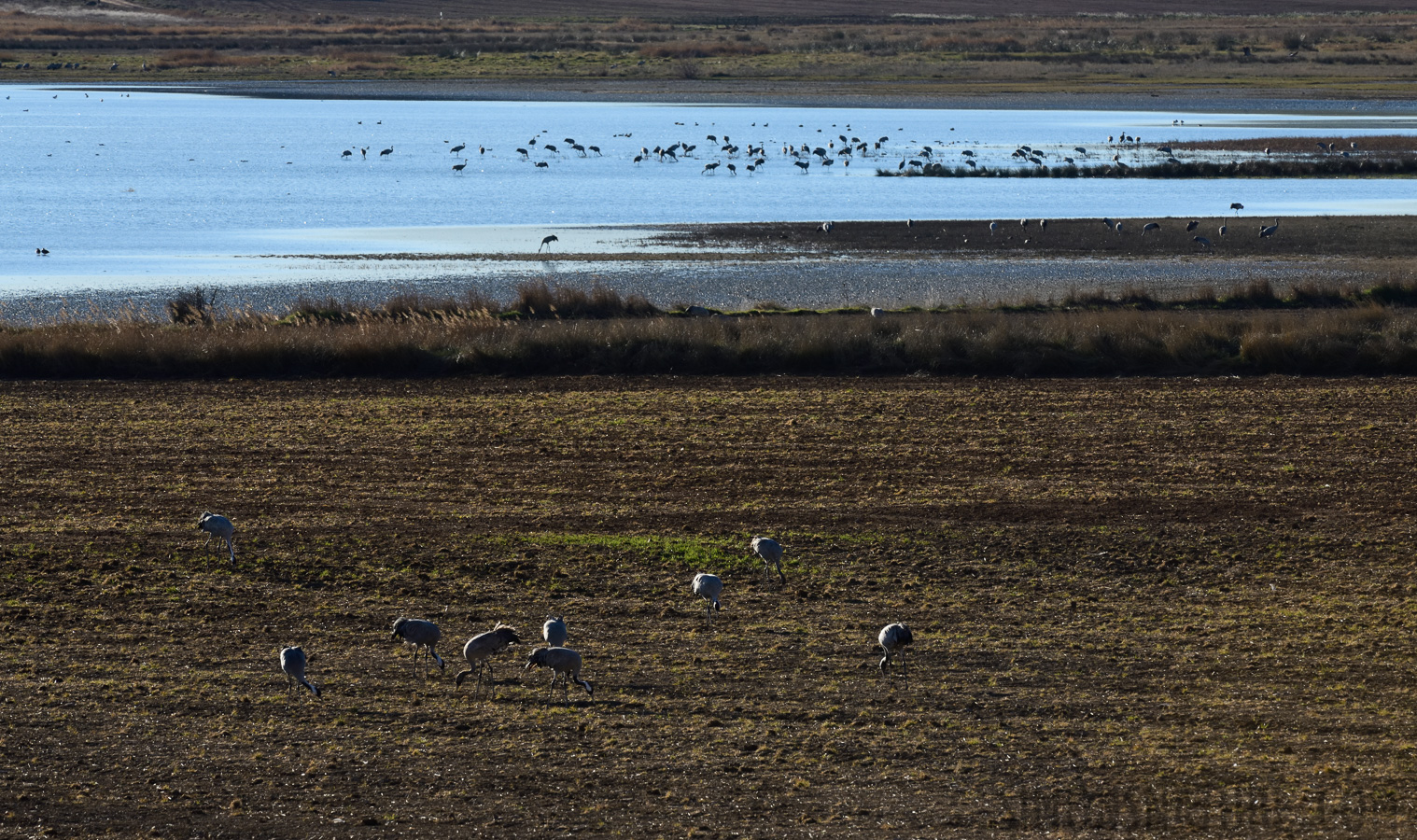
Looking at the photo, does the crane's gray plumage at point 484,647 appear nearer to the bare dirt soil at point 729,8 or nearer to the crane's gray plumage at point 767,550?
the crane's gray plumage at point 767,550

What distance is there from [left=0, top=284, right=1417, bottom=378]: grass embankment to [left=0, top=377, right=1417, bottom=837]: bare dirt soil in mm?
2172

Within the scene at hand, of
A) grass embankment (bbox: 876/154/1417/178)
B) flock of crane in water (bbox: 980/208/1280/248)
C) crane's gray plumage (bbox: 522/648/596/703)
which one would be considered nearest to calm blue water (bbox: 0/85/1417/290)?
grass embankment (bbox: 876/154/1417/178)

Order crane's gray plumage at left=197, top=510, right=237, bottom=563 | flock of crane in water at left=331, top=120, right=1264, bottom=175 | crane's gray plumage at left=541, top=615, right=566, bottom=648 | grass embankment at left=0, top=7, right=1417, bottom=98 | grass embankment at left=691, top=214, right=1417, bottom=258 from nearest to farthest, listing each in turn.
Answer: crane's gray plumage at left=541, top=615, right=566, bottom=648, crane's gray plumage at left=197, top=510, right=237, bottom=563, grass embankment at left=691, top=214, right=1417, bottom=258, flock of crane in water at left=331, top=120, right=1264, bottom=175, grass embankment at left=0, top=7, right=1417, bottom=98

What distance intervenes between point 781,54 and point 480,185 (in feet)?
203

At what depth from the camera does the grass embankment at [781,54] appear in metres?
98.5

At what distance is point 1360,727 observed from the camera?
31.8 feet

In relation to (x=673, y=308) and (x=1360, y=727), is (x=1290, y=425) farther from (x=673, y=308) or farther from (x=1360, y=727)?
(x=673, y=308)

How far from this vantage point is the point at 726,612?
487 inches

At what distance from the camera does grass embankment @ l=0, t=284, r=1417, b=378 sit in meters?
23.8

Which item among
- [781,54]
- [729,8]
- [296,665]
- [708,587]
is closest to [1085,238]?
[708,587]

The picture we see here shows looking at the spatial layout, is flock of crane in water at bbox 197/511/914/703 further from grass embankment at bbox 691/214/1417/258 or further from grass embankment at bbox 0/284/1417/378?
grass embankment at bbox 691/214/1417/258

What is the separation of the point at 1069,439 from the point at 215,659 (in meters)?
11.1

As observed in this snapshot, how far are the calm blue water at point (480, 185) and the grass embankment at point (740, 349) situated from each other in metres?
11.8

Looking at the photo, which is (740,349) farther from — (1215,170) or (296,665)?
(1215,170)
